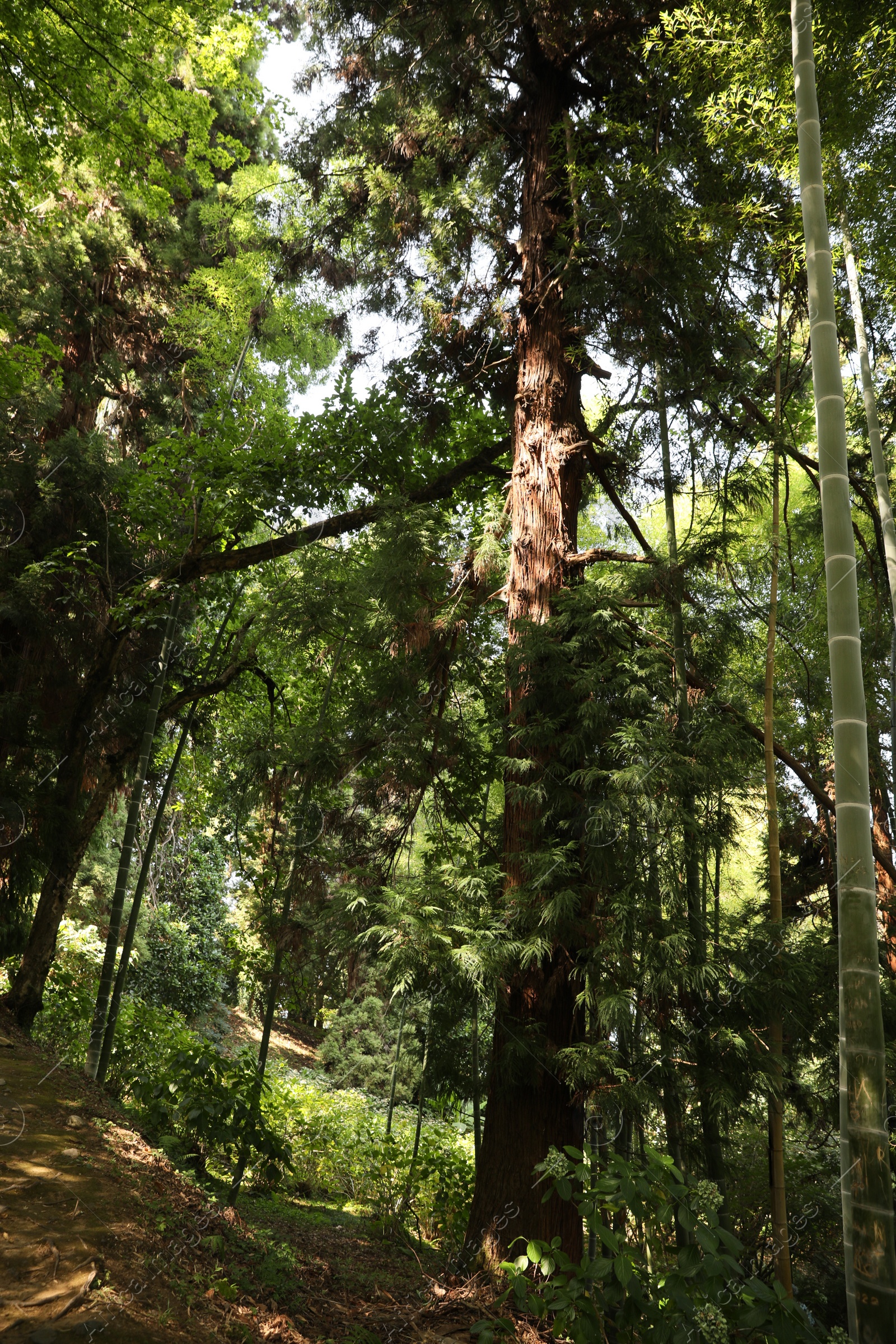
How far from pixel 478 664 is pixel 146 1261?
343 cm

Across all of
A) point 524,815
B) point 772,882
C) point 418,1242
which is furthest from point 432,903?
point 418,1242

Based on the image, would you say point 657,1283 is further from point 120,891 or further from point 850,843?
point 120,891

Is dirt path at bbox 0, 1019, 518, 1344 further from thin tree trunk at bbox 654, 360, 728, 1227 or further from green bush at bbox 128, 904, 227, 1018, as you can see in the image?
green bush at bbox 128, 904, 227, 1018

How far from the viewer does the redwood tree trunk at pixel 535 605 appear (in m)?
3.79

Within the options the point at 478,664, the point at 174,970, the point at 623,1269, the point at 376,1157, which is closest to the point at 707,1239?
the point at 623,1269

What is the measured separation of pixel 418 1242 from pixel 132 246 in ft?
29.5

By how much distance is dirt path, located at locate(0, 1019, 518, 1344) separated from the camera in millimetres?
2270

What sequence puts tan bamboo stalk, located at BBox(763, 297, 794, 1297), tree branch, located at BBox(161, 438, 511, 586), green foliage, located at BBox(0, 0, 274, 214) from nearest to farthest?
tan bamboo stalk, located at BBox(763, 297, 794, 1297) < green foliage, located at BBox(0, 0, 274, 214) < tree branch, located at BBox(161, 438, 511, 586)

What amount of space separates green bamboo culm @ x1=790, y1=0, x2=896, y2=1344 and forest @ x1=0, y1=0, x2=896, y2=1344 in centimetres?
1

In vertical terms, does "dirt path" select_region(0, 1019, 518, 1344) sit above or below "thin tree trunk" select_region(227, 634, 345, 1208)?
below

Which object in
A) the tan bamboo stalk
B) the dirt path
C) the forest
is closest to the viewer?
the dirt path

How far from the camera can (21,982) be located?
5879 mm

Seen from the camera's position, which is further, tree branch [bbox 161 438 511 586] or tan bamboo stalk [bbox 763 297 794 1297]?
tree branch [bbox 161 438 511 586]

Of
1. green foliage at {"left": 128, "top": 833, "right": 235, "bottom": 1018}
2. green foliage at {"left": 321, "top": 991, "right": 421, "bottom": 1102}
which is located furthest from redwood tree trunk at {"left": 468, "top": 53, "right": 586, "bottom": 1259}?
green foliage at {"left": 321, "top": 991, "right": 421, "bottom": 1102}
